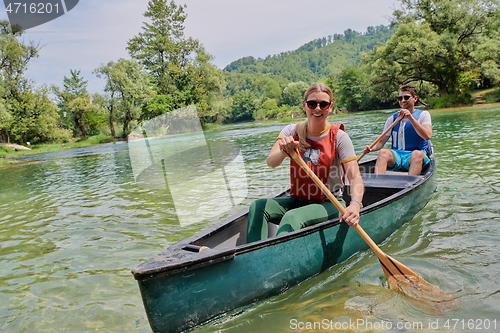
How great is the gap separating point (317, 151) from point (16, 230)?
623 centimetres

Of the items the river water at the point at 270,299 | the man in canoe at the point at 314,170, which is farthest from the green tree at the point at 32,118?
the man in canoe at the point at 314,170

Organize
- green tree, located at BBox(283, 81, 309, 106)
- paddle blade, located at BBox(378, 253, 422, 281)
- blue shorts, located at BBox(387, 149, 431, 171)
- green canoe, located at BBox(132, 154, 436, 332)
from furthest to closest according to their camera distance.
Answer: green tree, located at BBox(283, 81, 309, 106), blue shorts, located at BBox(387, 149, 431, 171), paddle blade, located at BBox(378, 253, 422, 281), green canoe, located at BBox(132, 154, 436, 332)

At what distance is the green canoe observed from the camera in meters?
2.65

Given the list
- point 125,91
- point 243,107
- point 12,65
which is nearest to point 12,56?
point 12,65

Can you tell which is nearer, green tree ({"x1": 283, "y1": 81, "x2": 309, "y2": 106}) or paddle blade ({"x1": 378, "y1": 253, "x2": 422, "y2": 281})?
paddle blade ({"x1": 378, "y1": 253, "x2": 422, "y2": 281})

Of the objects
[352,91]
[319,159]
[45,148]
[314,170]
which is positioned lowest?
[314,170]

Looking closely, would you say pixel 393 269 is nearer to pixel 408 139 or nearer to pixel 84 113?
pixel 408 139

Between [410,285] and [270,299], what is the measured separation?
4.38 ft

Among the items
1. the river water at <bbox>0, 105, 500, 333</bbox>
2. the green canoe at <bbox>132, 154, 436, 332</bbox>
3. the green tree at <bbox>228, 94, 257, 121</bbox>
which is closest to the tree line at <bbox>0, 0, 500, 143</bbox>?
the river water at <bbox>0, 105, 500, 333</bbox>

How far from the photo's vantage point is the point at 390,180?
17.7ft

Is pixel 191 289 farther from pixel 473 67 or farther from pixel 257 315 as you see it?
pixel 473 67

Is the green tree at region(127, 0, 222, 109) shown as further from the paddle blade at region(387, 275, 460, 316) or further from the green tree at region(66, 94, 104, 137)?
the paddle blade at region(387, 275, 460, 316)

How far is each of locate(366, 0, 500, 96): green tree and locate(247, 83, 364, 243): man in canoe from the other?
3290cm

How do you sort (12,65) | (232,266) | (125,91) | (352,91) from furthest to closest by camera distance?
(352,91)
(125,91)
(12,65)
(232,266)
